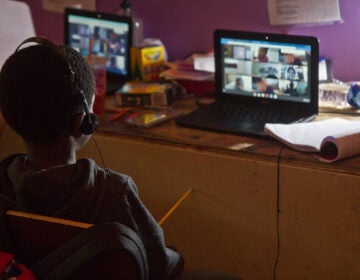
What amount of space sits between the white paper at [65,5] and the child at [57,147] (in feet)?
4.11

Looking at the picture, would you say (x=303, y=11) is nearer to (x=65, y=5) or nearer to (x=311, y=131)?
(x=311, y=131)

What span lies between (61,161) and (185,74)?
0.92 meters

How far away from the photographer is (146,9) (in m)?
2.20

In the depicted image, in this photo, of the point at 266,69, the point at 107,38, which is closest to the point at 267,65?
the point at 266,69

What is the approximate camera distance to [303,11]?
6.15 feet

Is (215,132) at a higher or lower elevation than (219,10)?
lower

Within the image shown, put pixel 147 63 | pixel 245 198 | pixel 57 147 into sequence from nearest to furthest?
pixel 57 147, pixel 245 198, pixel 147 63

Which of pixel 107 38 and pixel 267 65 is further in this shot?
pixel 107 38

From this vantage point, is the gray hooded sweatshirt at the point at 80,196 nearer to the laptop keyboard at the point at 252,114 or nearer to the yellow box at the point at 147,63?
the laptop keyboard at the point at 252,114

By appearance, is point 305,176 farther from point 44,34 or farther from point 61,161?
point 44,34

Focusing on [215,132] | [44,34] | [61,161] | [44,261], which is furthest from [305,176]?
[44,34]

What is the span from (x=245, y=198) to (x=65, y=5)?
4.30ft

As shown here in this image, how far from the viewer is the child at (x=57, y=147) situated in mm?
1044

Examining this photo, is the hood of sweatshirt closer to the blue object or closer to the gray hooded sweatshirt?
the gray hooded sweatshirt
